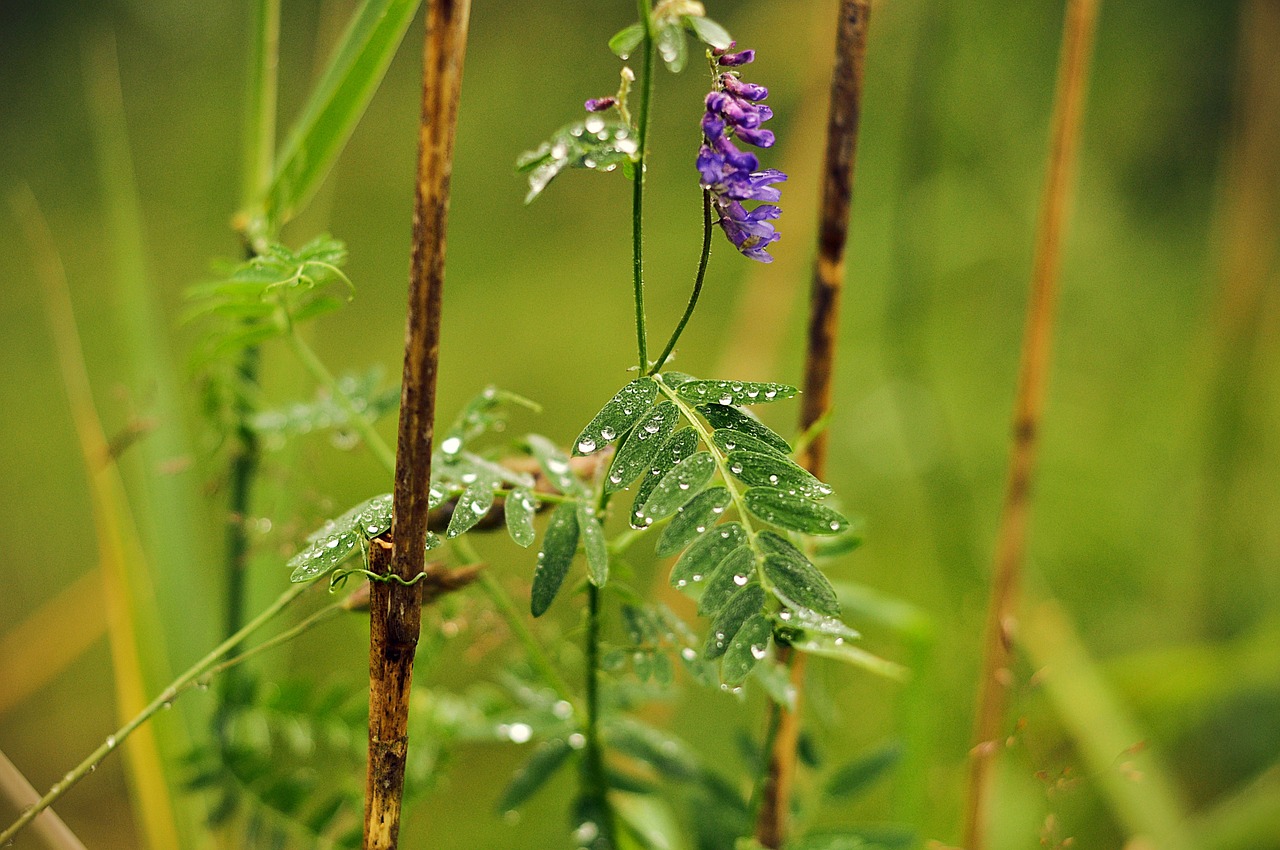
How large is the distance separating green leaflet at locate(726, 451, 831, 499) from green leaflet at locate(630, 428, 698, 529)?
2 cm

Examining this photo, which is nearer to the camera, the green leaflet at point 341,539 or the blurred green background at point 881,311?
the green leaflet at point 341,539

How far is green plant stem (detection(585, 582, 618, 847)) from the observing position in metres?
0.43

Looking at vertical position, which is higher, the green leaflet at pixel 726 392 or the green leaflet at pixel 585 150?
the green leaflet at pixel 585 150

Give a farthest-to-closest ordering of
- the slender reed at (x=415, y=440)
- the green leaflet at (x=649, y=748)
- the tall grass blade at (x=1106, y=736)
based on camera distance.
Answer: the tall grass blade at (x=1106, y=736)
the green leaflet at (x=649, y=748)
the slender reed at (x=415, y=440)

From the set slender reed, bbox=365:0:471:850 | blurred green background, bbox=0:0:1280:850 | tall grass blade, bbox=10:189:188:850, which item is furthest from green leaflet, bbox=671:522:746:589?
blurred green background, bbox=0:0:1280:850

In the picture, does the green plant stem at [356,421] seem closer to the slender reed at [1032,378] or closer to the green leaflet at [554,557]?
the green leaflet at [554,557]

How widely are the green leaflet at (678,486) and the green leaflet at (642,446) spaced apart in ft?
0.04

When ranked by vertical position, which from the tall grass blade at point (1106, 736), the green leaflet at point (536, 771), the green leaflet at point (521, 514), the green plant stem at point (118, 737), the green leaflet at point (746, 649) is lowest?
the tall grass blade at point (1106, 736)

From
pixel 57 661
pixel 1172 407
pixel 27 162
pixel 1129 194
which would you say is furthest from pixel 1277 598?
pixel 27 162

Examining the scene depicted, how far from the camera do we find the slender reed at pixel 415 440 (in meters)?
0.32

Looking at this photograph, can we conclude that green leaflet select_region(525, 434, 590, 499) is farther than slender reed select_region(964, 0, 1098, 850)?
No

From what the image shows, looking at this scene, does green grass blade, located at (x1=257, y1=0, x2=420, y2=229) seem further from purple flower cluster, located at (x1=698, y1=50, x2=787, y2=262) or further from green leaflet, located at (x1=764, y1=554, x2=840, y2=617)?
green leaflet, located at (x1=764, y1=554, x2=840, y2=617)

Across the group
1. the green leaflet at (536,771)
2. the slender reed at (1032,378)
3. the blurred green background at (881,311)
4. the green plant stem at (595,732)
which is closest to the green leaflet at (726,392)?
the green plant stem at (595,732)

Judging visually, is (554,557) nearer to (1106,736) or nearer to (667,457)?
(667,457)
